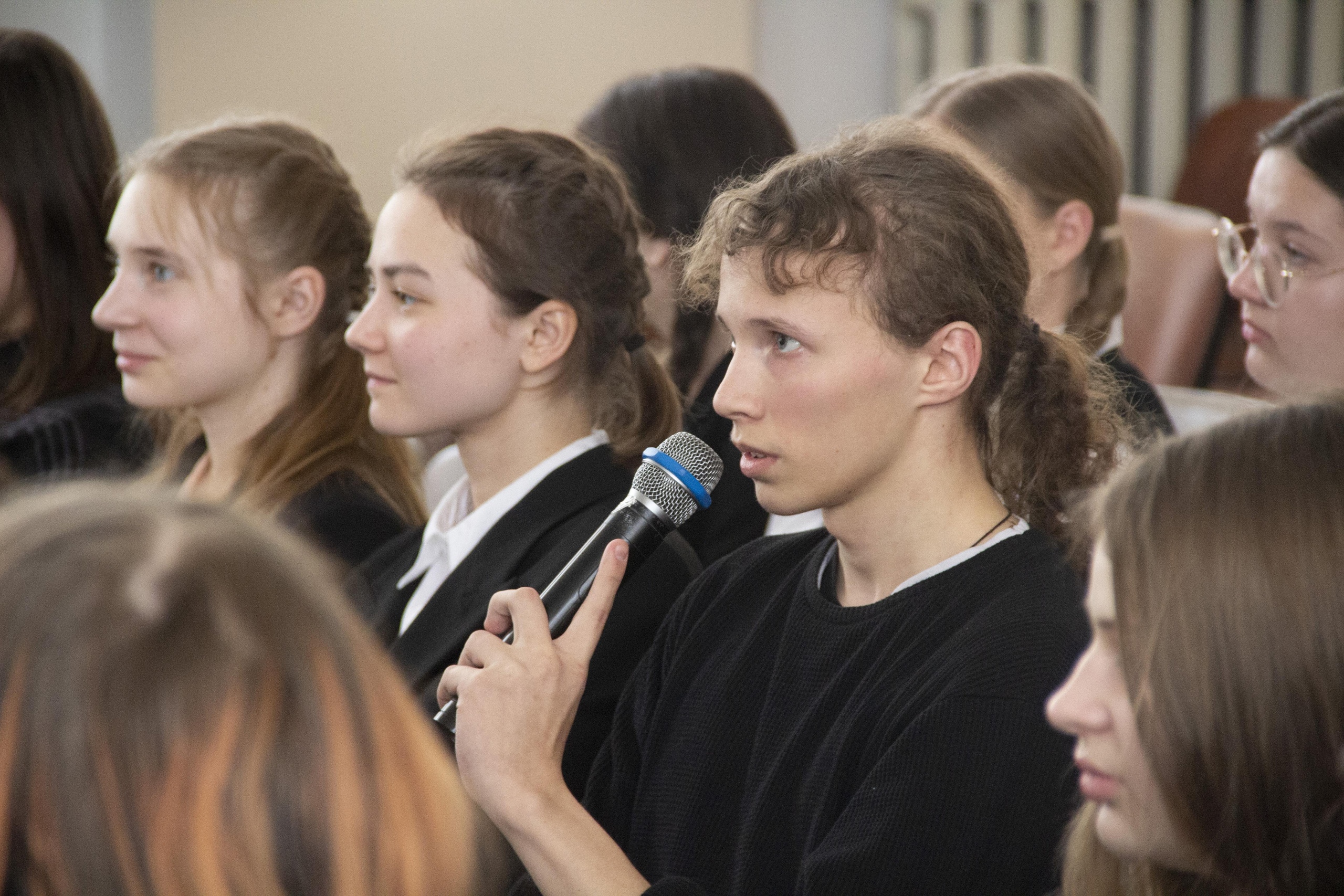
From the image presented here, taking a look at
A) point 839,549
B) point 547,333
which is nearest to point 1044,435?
point 839,549

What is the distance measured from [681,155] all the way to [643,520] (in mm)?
1138

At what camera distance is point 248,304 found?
1981 mm

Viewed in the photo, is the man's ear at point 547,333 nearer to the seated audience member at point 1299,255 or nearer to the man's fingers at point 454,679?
the man's fingers at point 454,679

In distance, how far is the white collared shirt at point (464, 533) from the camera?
1.65 meters

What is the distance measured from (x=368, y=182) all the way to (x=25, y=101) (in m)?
Result: 1.94

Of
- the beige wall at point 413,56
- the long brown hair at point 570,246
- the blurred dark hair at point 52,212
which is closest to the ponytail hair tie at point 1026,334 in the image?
the long brown hair at point 570,246

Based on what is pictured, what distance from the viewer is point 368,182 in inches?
168

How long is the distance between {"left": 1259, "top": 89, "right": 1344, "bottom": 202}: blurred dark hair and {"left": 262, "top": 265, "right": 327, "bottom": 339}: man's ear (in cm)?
131

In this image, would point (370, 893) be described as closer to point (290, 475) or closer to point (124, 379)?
point (290, 475)

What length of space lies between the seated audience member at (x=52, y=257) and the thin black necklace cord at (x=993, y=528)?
1.59 metres

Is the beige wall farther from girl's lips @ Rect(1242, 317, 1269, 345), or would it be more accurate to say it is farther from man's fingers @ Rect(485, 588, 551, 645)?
man's fingers @ Rect(485, 588, 551, 645)

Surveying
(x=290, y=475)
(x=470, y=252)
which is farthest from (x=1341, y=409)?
(x=290, y=475)

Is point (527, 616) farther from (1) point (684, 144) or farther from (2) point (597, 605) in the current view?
(1) point (684, 144)

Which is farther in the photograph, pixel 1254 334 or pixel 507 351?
pixel 1254 334
